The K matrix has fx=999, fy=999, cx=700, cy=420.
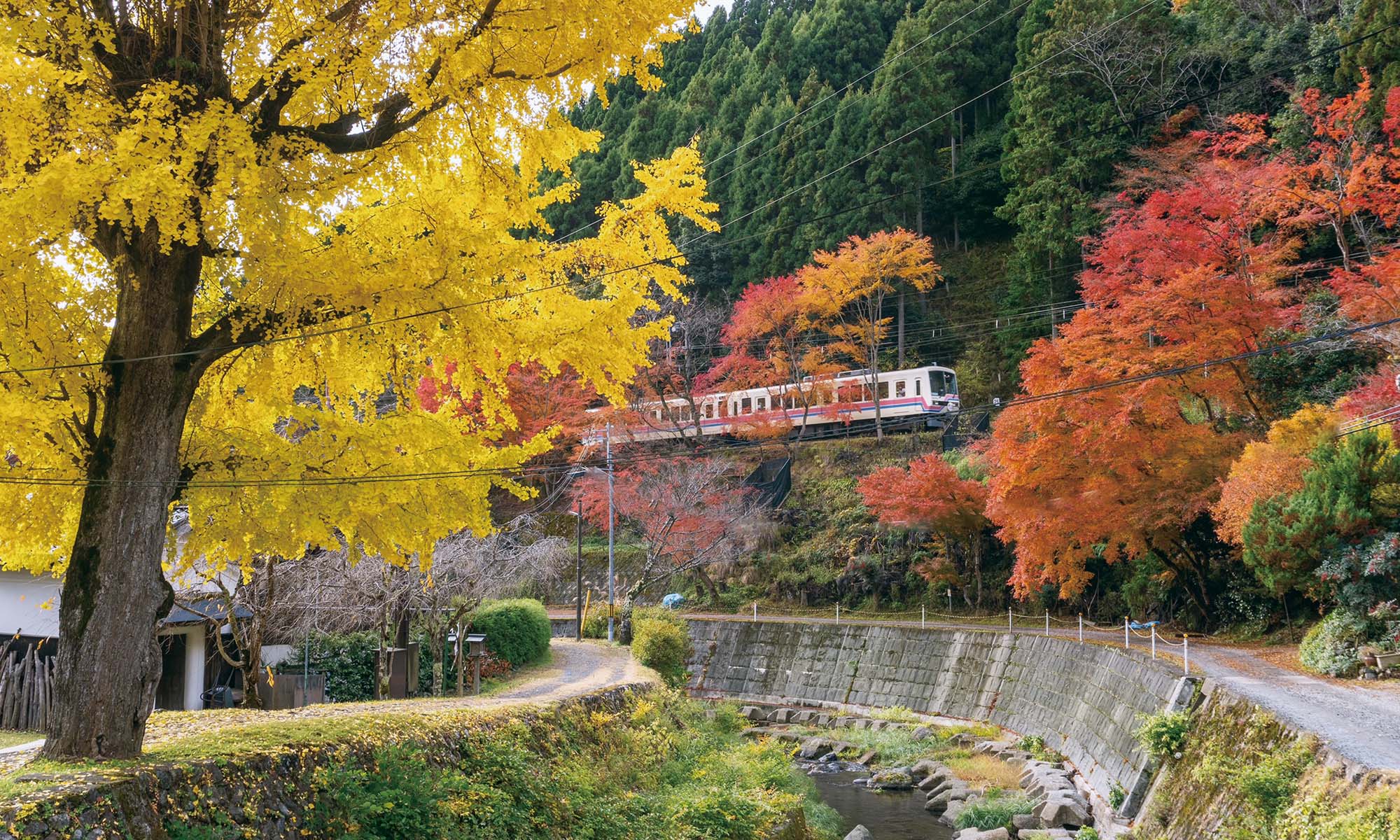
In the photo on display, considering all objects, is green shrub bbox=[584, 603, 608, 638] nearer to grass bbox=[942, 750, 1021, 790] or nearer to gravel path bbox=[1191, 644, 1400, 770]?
grass bbox=[942, 750, 1021, 790]

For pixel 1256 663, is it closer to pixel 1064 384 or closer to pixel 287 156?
pixel 1064 384

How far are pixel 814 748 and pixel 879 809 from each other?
155 inches

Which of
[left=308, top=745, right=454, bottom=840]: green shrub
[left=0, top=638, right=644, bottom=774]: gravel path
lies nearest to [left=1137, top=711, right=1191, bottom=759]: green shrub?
[left=0, top=638, right=644, bottom=774]: gravel path

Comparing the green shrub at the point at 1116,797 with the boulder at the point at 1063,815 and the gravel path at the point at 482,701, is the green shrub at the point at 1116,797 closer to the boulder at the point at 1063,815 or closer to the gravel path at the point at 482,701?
the boulder at the point at 1063,815

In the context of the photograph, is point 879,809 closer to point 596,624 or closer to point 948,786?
point 948,786

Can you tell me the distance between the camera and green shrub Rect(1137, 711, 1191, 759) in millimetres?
11742

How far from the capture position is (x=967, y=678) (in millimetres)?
20922

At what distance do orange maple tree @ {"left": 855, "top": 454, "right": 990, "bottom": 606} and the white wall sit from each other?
52.4 feet

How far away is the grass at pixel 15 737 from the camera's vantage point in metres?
9.84

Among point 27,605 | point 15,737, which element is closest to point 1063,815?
point 15,737

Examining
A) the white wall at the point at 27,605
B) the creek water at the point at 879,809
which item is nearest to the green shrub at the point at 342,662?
the white wall at the point at 27,605

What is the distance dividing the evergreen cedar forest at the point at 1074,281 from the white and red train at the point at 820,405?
0.81 metres

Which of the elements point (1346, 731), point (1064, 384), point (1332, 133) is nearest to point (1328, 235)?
point (1332, 133)

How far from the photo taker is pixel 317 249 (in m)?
6.88
